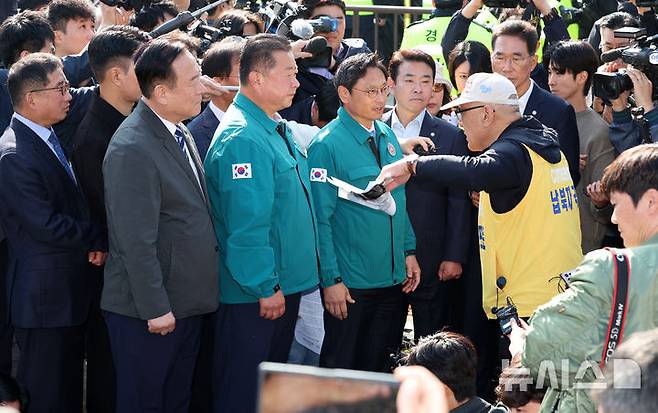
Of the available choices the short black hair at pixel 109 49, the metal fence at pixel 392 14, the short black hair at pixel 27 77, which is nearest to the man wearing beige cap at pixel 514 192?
the short black hair at pixel 109 49

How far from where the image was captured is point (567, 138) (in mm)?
5445

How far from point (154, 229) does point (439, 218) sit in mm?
1974

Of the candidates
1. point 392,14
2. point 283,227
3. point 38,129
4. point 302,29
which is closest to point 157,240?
point 283,227

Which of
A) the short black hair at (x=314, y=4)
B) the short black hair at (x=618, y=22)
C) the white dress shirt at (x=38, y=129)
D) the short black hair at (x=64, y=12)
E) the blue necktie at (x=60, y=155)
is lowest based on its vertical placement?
the blue necktie at (x=60, y=155)

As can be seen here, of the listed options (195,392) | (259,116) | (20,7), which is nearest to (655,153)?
(259,116)

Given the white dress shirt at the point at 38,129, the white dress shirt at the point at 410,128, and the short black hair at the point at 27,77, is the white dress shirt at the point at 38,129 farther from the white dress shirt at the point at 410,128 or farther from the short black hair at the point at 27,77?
the white dress shirt at the point at 410,128

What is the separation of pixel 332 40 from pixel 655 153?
13.3 feet

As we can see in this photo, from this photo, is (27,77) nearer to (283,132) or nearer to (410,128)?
(283,132)

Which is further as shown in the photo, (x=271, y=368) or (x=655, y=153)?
(x=655, y=153)

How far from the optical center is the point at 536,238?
4375mm

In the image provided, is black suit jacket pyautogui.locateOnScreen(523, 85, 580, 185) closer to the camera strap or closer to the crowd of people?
the crowd of people

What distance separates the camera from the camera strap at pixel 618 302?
9.45ft

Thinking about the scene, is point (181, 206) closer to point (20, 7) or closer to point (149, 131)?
point (149, 131)

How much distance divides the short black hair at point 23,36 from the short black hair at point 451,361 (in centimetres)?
299
